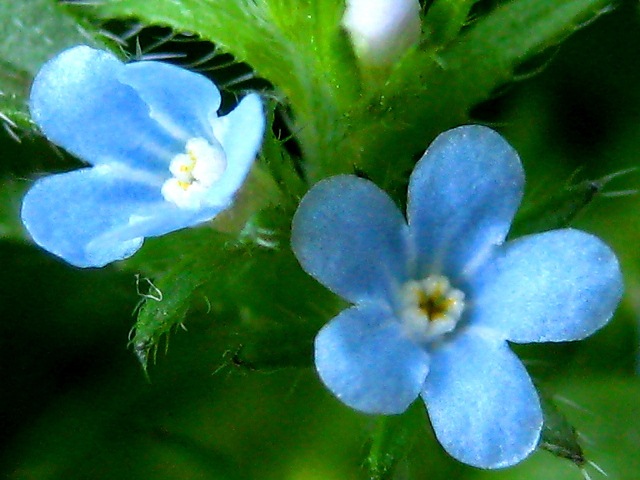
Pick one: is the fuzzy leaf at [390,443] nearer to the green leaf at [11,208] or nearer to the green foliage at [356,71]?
the green foliage at [356,71]

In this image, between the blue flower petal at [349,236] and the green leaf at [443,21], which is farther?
the green leaf at [443,21]

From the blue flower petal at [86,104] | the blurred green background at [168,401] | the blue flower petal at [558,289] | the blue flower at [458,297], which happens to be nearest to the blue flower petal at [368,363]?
the blue flower at [458,297]

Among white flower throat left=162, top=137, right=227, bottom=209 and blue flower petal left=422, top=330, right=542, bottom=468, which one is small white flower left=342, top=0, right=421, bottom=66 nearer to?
white flower throat left=162, top=137, right=227, bottom=209

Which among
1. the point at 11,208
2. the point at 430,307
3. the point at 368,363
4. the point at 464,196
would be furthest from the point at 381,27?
the point at 11,208

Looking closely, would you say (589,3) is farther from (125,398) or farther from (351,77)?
(125,398)

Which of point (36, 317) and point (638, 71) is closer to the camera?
point (36, 317)

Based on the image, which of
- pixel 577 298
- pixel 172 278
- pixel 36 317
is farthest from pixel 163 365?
pixel 577 298
